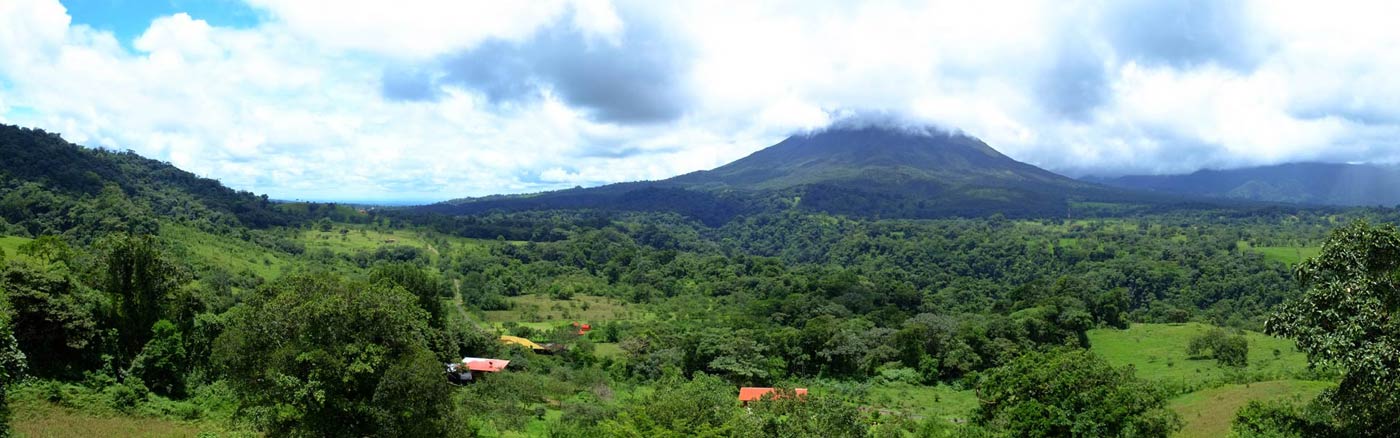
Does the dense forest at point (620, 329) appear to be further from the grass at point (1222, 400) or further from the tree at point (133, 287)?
the grass at point (1222, 400)

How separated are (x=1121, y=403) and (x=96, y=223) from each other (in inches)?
2849

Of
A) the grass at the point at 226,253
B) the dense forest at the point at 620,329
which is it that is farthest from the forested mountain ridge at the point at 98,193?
the grass at the point at 226,253

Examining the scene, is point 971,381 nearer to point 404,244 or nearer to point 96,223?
point 96,223

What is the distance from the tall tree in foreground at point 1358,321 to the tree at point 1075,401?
6913 mm

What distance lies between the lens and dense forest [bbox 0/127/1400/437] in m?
→ 15.2

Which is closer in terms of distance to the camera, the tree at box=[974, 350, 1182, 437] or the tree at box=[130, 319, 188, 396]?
the tree at box=[974, 350, 1182, 437]

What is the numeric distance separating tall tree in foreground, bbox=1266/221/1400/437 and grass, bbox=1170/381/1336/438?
45.0 feet

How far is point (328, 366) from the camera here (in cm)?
1495

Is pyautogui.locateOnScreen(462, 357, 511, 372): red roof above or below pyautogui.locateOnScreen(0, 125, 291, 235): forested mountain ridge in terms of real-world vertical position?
below

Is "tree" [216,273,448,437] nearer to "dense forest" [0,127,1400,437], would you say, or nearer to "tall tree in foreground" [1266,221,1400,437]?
"dense forest" [0,127,1400,437]

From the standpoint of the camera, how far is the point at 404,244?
94375 mm

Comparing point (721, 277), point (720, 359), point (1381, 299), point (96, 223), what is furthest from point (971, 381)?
point (96, 223)

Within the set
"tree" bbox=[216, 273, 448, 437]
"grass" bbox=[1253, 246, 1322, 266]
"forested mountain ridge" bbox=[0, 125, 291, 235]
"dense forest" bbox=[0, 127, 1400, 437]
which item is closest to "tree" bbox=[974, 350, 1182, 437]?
"dense forest" bbox=[0, 127, 1400, 437]

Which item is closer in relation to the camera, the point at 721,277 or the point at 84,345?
the point at 84,345
